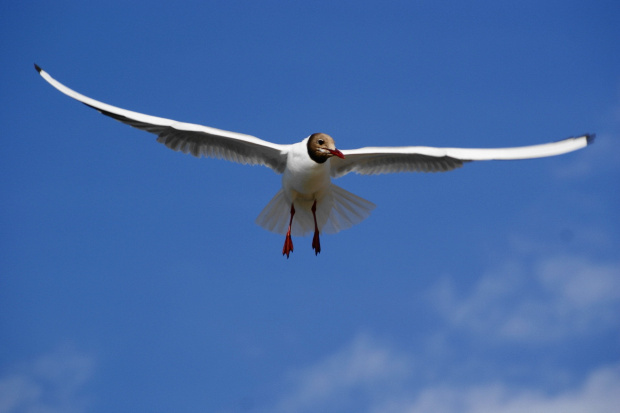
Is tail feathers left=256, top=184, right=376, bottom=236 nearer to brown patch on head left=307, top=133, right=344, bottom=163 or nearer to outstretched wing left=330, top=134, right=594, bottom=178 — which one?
outstretched wing left=330, top=134, right=594, bottom=178

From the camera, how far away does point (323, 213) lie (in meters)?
8.95

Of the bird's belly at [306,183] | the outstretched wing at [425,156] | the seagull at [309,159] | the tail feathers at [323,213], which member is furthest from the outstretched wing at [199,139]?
the outstretched wing at [425,156]

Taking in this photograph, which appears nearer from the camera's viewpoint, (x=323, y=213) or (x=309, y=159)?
(x=309, y=159)

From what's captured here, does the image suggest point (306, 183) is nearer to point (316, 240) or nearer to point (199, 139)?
point (316, 240)

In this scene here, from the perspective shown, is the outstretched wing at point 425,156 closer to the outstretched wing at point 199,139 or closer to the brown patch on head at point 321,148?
the brown patch on head at point 321,148

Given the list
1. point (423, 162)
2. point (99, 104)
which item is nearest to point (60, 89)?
point (99, 104)

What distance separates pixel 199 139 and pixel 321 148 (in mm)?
1605

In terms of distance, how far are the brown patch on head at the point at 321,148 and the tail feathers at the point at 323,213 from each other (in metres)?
0.83

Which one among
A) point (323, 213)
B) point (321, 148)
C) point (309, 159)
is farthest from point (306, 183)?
point (323, 213)

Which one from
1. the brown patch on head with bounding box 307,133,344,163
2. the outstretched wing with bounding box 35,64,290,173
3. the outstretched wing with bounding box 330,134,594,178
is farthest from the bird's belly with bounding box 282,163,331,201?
the outstretched wing with bounding box 330,134,594,178

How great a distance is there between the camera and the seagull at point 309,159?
26.7 ft

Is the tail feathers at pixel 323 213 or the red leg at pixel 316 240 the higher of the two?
the tail feathers at pixel 323 213

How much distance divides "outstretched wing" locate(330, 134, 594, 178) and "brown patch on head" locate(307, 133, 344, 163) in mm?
608

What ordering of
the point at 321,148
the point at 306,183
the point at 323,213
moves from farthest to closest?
the point at 323,213, the point at 306,183, the point at 321,148
